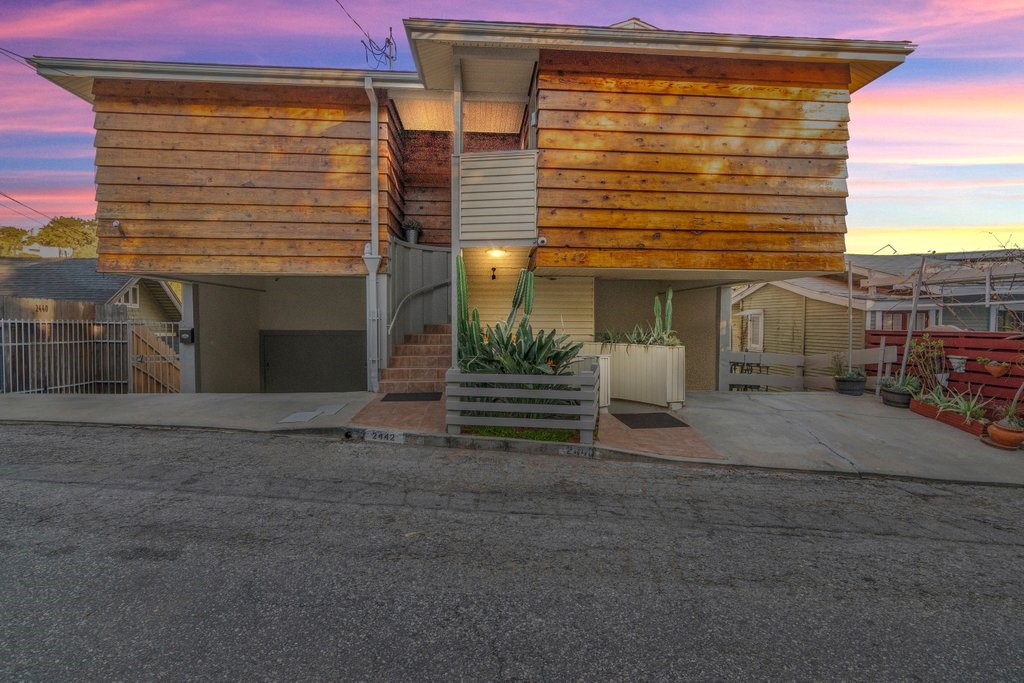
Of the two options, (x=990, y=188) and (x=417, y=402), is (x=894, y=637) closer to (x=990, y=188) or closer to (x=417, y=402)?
(x=417, y=402)

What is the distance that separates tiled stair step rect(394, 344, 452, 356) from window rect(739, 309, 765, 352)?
504 inches

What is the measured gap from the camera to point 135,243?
9.12 meters

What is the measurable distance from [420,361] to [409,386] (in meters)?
0.80

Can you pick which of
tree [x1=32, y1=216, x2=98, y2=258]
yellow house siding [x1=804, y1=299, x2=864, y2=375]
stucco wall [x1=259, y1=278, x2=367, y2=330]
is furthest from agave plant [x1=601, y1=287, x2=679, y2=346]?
tree [x1=32, y1=216, x2=98, y2=258]

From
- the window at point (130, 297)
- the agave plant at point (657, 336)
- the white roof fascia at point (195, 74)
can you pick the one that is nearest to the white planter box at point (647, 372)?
the agave plant at point (657, 336)

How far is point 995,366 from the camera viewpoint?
24.0 ft

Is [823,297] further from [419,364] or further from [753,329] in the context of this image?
[419,364]

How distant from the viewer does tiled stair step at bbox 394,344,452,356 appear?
10352 millimetres

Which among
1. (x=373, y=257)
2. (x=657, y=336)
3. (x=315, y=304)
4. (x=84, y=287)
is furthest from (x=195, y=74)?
(x=84, y=287)

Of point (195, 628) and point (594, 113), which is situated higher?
point (594, 113)

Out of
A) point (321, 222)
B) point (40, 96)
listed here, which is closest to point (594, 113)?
point (321, 222)

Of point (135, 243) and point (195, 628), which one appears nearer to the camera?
point (195, 628)

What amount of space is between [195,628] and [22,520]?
2416mm

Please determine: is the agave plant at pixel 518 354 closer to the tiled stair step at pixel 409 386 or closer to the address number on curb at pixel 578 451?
the address number on curb at pixel 578 451
